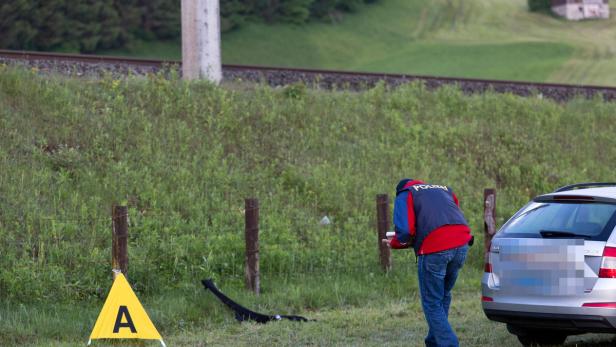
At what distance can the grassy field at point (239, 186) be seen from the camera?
1134cm

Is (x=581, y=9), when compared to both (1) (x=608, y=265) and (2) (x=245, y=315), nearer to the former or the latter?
(2) (x=245, y=315)

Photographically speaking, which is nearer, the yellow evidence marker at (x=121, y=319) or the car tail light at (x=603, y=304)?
the car tail light at (x=603, y=304)

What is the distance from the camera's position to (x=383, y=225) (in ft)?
45.8

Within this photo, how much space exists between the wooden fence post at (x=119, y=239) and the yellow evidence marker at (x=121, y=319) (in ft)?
5.06

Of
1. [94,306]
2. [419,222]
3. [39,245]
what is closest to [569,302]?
[419,222]

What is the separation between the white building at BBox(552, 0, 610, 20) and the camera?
68.5 metres

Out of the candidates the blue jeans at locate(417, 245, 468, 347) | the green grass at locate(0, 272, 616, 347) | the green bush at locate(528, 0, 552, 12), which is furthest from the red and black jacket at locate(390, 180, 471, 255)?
the green bush at locate(528, 0, 552, 12)

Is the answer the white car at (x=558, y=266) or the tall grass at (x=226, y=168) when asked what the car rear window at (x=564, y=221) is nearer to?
the white car at (x=558, y=266)

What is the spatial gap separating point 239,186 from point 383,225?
276 centimetres

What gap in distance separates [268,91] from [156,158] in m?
4.40

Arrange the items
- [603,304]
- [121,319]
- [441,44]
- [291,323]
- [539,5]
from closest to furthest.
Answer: [603,304] → [121,319] → [291,323] → [441,44] → [539,5]

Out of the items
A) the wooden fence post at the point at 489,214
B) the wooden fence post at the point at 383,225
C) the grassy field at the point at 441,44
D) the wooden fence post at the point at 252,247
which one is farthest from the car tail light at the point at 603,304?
the grassy field at the point at 441,44

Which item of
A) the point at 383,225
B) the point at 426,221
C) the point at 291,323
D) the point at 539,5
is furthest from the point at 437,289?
the point at 539,5

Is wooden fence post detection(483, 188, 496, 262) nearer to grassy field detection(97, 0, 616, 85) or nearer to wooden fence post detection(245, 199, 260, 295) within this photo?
wooden fence post detection(245, 199, 260, 295)
